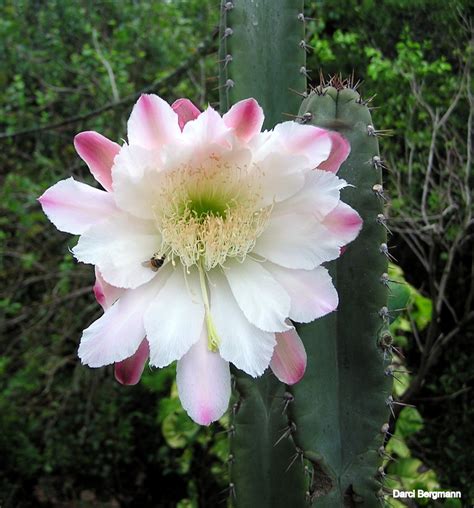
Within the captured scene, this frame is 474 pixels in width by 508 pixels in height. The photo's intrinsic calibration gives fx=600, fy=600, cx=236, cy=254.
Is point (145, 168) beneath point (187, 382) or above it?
above

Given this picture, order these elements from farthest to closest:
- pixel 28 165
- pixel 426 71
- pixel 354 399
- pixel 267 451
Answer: pixel 28 165
pixel 426 71
pixel 267 451
pixel 354 399

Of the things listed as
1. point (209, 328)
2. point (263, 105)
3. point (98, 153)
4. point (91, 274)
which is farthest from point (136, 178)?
point (91, 274)

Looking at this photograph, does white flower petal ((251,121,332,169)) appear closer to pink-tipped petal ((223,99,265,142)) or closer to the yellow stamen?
pink-tipped petal ((223,99,265,142))

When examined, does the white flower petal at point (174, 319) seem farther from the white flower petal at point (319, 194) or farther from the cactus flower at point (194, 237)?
the white flower petal at point (319, 194)

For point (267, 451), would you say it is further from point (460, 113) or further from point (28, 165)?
point (28, 165)

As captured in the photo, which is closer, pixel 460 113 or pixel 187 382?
pixel 187 382

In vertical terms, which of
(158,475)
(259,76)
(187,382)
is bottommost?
(158,475)

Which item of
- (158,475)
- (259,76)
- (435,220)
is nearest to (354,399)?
(259,76)
